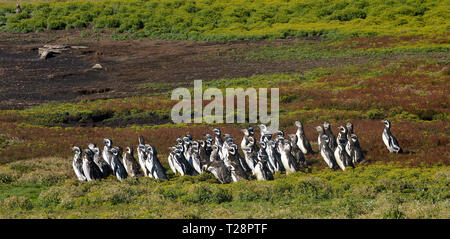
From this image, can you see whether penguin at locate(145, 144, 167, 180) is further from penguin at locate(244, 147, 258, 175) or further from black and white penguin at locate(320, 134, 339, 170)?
black and white penguin at locate(320, 134, 339, 170)

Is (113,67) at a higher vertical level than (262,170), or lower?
lower

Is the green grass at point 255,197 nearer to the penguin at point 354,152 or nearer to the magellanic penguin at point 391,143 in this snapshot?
the penguin at point 354,152

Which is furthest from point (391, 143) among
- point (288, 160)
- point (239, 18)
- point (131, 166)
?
point (239, 18)

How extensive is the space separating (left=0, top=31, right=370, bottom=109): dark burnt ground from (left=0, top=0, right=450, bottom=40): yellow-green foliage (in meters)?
6.29

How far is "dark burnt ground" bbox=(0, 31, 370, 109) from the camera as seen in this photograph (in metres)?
48.8

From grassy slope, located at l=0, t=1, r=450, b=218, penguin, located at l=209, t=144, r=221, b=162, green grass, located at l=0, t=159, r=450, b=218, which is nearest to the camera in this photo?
green grass, located at l=0, t=159, r=450, b=218

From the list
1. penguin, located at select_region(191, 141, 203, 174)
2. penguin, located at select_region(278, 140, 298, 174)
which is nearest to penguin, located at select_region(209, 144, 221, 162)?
penguin, located at select_region(191, 141, 203, 174)

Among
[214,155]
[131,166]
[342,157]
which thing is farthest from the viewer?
[214,155]

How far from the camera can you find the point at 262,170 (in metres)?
19.9

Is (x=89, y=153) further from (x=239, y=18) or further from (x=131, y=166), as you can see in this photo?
(x=239, y=18)

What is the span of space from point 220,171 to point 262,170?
1.48 metres

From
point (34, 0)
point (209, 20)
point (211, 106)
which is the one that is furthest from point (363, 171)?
point (34, 0)

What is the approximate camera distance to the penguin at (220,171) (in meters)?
20.4

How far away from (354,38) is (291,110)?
120ft
